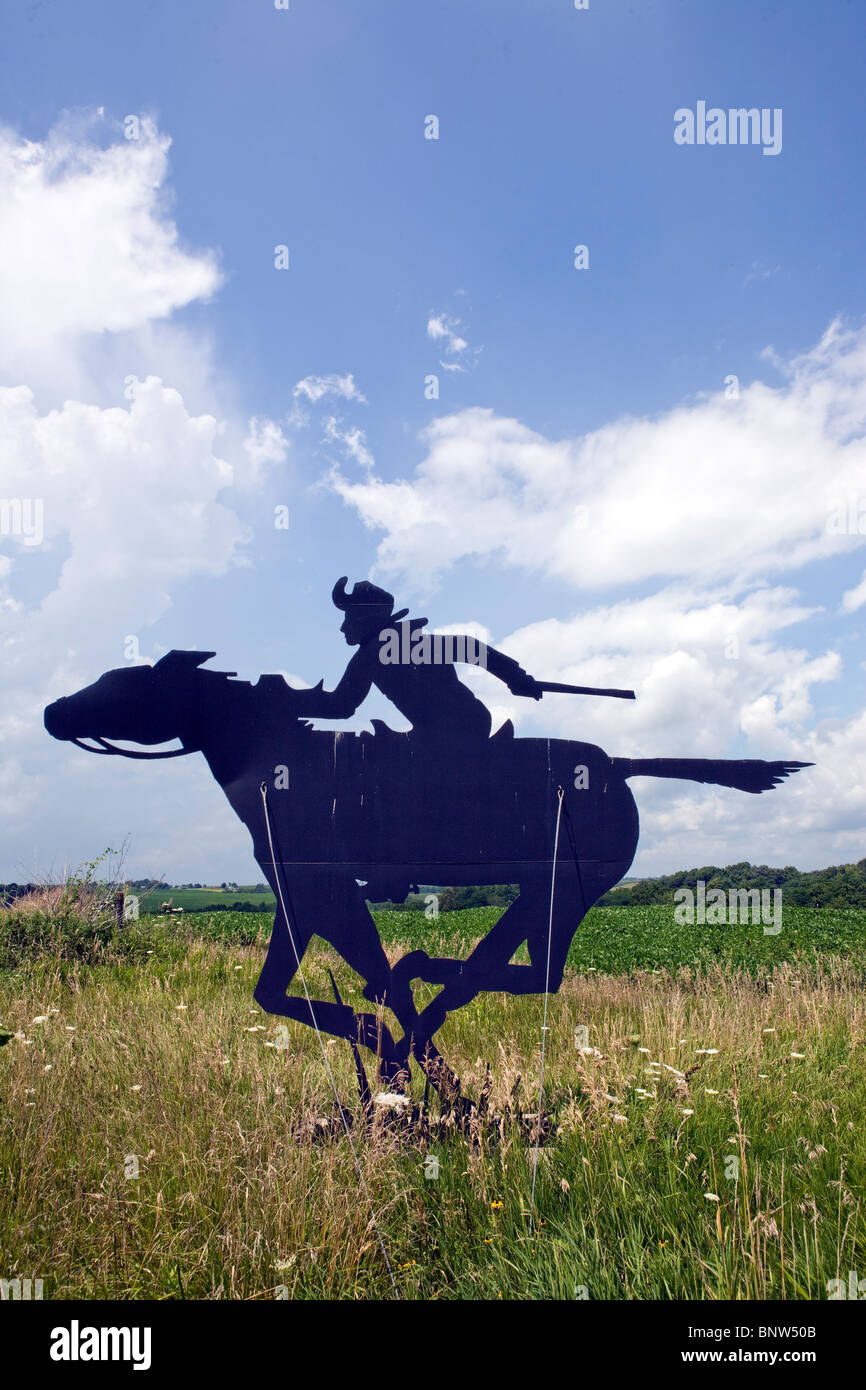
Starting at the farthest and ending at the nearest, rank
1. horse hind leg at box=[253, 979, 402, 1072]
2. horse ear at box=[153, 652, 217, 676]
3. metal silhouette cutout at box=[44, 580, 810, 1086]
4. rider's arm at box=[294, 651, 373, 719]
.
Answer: rider's arm at box=[294, 651, 373, 719], horse ear at box=[153, 652, 217, 676], metal silhouette cutout at box=[44, 580, 810, 1086], horse hind leg at box=[253, 979, 402, 1072]

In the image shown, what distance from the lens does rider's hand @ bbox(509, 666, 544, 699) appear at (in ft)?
16.3

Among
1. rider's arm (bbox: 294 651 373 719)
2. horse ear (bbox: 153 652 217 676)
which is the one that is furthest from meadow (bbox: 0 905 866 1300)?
horse ear (bbox: 153 652 217 676)

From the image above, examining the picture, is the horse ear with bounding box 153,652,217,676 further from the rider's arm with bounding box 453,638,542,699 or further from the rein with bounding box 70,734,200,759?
the rider's arm with bounding box 453,638,542,699

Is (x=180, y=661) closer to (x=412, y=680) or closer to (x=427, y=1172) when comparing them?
(x=412, y=680)

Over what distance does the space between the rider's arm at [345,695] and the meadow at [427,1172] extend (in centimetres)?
237

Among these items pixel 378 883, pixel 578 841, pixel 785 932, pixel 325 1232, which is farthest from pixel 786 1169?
pixel 785 932

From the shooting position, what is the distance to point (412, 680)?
15.9ft

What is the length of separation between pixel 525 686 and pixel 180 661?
95.5 inches

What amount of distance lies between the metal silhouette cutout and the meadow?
26.9 inches

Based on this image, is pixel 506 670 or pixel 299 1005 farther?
pixel 506 670

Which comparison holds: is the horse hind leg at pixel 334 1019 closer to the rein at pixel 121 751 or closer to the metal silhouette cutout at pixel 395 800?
the metal silhouette cutout at pixel 395 800

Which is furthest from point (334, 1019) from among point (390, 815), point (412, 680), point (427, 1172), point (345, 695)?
point (412, 680)
